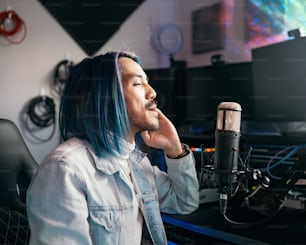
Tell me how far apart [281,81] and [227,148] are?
0.67 meters

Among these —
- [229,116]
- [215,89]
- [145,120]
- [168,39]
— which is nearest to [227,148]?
[229,116]

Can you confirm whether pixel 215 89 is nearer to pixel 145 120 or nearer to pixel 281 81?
pixel 281 81

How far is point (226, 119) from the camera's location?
76 cm

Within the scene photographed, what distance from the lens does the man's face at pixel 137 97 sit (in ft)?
2.73

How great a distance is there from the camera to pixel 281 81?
1.32 metres

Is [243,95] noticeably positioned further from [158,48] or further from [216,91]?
[158,48]

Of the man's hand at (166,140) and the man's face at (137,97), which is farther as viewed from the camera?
the man's hand at (166,140)

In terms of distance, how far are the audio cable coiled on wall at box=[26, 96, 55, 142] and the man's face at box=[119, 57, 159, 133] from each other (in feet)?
4.94

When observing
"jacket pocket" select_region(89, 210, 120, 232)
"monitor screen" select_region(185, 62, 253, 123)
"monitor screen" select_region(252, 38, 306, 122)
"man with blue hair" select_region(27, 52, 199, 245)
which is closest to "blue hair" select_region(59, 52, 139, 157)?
"man with blue hair" select_region(27, 52, 199, 245)

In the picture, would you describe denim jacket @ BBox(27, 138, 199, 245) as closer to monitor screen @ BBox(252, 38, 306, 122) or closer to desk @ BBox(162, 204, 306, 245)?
desk @ BBox(162, 204, 306, 245)

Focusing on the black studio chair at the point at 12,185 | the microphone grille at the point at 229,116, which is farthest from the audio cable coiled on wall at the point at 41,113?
the microphone grille at the point at 229,116

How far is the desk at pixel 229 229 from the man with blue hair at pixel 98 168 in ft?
0.47

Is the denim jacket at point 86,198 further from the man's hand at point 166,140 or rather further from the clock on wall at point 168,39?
the clock on wall at point 168,39

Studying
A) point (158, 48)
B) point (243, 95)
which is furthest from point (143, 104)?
point (158, 48)
